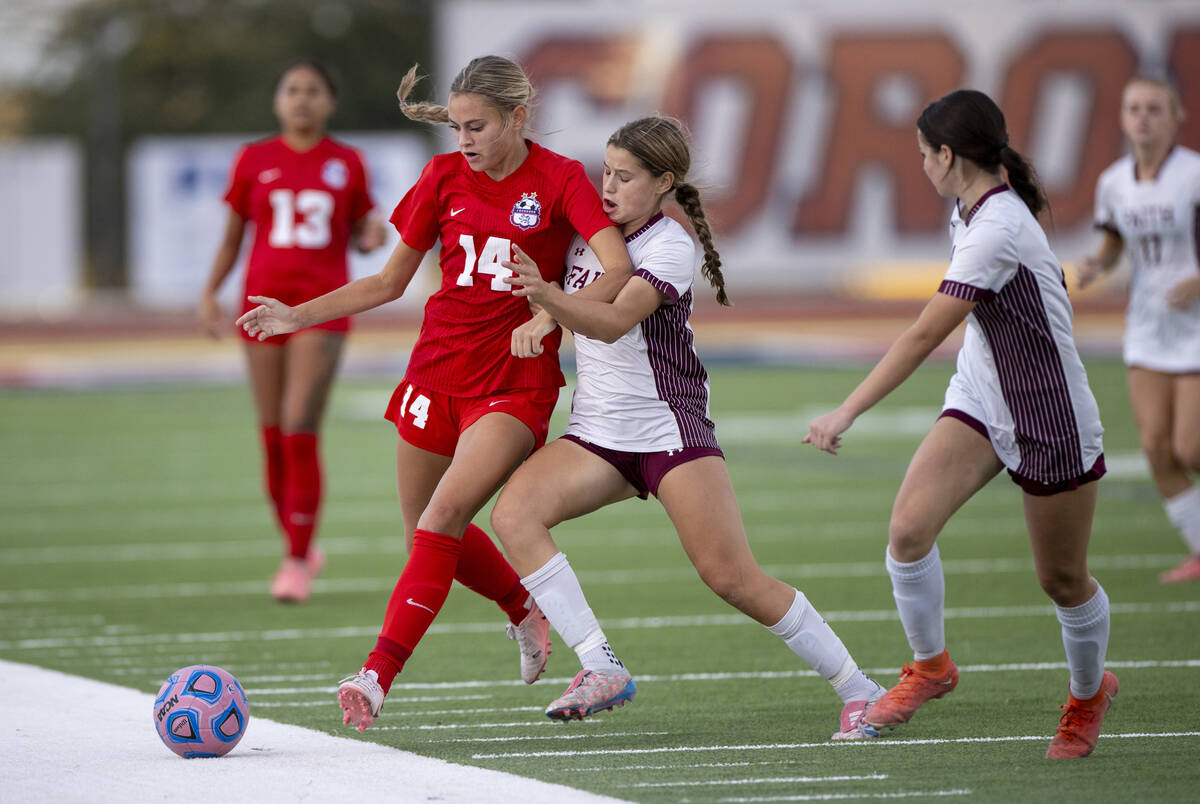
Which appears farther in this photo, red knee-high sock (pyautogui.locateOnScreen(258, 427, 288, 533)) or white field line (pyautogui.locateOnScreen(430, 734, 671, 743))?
red knee-high sock (pyautogui.locateOnScreen(258, 427, 288, 533))

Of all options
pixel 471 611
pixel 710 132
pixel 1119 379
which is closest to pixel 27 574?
pixel 471 611

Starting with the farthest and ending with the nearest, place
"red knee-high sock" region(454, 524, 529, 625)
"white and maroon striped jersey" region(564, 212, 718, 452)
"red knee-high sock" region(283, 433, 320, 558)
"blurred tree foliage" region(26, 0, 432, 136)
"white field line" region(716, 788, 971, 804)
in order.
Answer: "blurred tree foliage" region(26, 0, 432, 136) → "red knee-high sock" region(283, 433, 320, 558) → "red knee-high sock" region(454, 524, 529, 625) → "white and maroon striped jersey" region(564, 212, 718, 452) → "white field line" region(716, 788, 971, 804)

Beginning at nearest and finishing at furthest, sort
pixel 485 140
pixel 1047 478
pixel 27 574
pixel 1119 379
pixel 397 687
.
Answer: pixel 1047 478
pixel 485 140
pixel 397 687
pixel 27 574
pixel 1119 379

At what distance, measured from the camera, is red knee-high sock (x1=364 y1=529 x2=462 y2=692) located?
17.0ft

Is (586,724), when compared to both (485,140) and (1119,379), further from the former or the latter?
(1119,379)

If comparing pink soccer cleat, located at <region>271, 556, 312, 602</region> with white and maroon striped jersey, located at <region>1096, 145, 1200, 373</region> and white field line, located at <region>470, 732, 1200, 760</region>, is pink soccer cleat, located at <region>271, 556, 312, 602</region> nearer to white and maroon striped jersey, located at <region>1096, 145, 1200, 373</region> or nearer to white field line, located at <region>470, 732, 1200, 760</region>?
white field line, located at <region>470, 732, 1200, 760</region>

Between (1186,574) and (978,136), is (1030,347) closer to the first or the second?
(978,136)

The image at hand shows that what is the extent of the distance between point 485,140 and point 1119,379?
57.9 feet

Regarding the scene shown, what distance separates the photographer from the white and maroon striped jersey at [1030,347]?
16.3ft

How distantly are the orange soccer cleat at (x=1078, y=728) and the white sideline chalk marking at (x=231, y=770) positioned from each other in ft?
4.54

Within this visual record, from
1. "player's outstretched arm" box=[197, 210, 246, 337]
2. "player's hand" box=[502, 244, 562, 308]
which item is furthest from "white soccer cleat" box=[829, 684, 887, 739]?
"player's outstretched arm" box=[197, 210, 246, 337]

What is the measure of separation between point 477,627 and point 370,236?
214 centimetres

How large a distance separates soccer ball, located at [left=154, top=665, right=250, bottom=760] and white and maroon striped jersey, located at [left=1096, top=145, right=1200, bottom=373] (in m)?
5.06

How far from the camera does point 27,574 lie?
965cm
